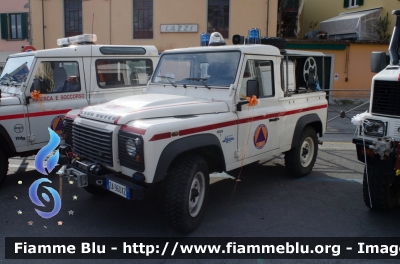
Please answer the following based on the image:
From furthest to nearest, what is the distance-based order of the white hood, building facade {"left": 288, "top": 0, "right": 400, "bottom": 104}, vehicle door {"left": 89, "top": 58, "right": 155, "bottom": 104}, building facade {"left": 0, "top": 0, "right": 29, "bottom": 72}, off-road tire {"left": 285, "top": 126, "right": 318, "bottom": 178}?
building facade {"left": 0, "top": 0, "right": 29, "bottom": 72} → building facade {"left": 288, "top": 0, "right": 400, "bottom": 104} → vehicle door {"left": 89, "top": 58, "right": 155, "bottom": 104} → off-road tire {"left": 285, "top": 126, "right": 318, "bottom": 178} → the white hood

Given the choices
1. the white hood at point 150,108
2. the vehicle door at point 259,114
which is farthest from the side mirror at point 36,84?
the vehicle door at point 259,114

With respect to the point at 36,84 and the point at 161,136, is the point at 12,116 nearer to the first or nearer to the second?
the point at 36,84

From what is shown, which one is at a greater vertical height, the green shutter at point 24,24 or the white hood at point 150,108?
the green shutter at point 24,24

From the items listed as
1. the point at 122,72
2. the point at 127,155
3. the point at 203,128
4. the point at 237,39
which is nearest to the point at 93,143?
the point at 127,155

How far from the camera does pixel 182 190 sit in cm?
391

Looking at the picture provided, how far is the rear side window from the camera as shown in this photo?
6.66m

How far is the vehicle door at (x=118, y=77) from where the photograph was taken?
21.6 ft

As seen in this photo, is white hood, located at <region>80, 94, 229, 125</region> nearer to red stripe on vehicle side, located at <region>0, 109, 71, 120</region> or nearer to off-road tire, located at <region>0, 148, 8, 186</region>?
red stripe on vehicle side, located at <region>0, 109, 71, 120</region>

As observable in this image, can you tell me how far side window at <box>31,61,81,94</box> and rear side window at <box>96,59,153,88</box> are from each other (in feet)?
1.39

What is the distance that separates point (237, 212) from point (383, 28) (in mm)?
17711

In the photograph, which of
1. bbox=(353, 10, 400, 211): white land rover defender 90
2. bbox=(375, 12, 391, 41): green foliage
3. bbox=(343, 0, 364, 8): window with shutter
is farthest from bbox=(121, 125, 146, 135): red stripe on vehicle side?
bbox=(343, 0, 364, 8): window with shutter

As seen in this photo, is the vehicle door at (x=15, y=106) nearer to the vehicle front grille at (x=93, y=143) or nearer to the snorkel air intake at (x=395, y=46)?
the vehicle front grille at (x=93, y=143)

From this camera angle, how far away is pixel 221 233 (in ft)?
14.0

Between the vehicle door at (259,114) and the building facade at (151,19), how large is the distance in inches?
548
